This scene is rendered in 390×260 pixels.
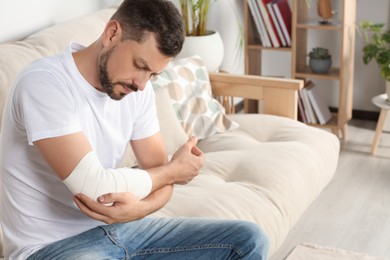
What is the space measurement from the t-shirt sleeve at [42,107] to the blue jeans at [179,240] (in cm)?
30

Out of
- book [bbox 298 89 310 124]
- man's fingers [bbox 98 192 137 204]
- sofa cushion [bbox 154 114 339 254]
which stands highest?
man's fingers [bbox 98 192 137 204]

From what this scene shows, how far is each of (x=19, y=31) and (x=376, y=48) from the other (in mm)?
2043

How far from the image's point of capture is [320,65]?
4.18 metres

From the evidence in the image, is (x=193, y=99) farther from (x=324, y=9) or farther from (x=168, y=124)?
(x=324, y=9)

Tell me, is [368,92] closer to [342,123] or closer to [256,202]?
[342,123]

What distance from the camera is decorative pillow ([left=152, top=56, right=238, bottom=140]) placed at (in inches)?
116

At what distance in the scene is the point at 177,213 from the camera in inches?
91.2

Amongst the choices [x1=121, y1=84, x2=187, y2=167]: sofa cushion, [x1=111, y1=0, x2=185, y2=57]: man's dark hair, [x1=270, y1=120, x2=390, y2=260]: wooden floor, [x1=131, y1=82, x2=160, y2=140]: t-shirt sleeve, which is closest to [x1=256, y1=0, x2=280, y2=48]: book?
[x1=270, y1=120, x2=390, y2=260]: wooden floor

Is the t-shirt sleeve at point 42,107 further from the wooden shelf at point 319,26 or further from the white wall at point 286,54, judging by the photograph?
the wooden shelf at point 319,26

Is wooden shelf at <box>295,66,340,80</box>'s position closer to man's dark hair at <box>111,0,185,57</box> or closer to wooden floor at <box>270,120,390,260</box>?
wooden floor at <box>270,120,390,260</box>

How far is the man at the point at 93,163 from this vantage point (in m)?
1.72

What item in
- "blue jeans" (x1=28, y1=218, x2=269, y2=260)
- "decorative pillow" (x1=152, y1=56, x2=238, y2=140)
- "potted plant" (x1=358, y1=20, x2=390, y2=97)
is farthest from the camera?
"potted plant" (x1=358, y1=20, x2=390, y2=97)

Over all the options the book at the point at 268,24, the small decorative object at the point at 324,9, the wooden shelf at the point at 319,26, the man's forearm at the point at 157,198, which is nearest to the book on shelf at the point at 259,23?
the book at the point at 268,24

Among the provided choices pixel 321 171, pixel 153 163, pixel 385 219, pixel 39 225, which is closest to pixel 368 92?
pixel 385 219
